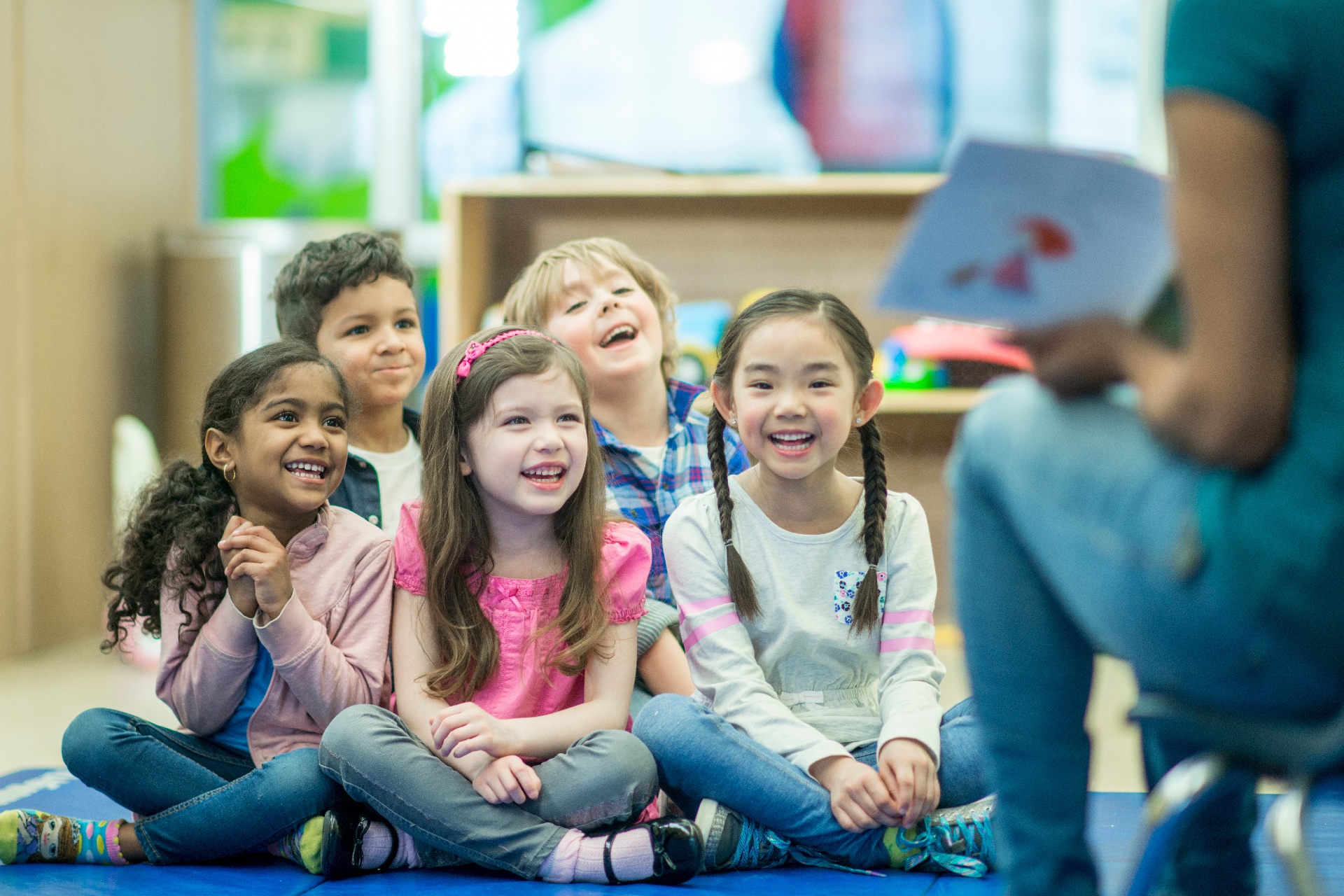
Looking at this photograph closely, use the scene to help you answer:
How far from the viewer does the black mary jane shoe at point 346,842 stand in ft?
4.13

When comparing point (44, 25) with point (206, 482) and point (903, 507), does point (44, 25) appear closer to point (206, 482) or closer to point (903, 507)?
point (206, 482)

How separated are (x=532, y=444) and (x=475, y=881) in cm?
44

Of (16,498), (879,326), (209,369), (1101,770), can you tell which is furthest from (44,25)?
(1101,770)

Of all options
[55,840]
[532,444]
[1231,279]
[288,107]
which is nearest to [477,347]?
[532,444]

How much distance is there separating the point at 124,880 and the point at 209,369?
1.86m

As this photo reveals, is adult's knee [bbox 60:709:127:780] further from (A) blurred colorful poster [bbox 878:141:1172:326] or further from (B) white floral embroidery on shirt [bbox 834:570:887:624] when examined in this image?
(A) blurred colorful poster [bbox 878:141:1172:326]

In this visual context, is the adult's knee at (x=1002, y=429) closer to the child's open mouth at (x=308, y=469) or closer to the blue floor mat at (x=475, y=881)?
the blue floor mat at (x=475, y=881)

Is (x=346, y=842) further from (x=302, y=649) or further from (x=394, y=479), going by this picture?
(x=394, y=479)

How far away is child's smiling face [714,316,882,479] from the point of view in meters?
1.36

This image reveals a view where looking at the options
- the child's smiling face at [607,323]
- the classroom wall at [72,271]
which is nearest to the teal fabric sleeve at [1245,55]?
the child's smiling face at [607,323]

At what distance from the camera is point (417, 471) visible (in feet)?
5.58

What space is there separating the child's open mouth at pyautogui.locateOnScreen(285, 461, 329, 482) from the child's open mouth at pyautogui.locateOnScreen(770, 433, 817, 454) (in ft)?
1.61

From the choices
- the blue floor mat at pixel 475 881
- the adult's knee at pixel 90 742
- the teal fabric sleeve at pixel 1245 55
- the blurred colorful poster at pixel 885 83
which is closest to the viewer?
the teal fabric sleeve at pixel 1245 55

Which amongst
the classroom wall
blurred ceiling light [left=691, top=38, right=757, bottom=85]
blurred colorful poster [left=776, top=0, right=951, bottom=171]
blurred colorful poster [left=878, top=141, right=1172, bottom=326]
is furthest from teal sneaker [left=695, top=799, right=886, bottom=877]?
blurred ceiling light [left=691, top=38, right=757, bottom=85]
